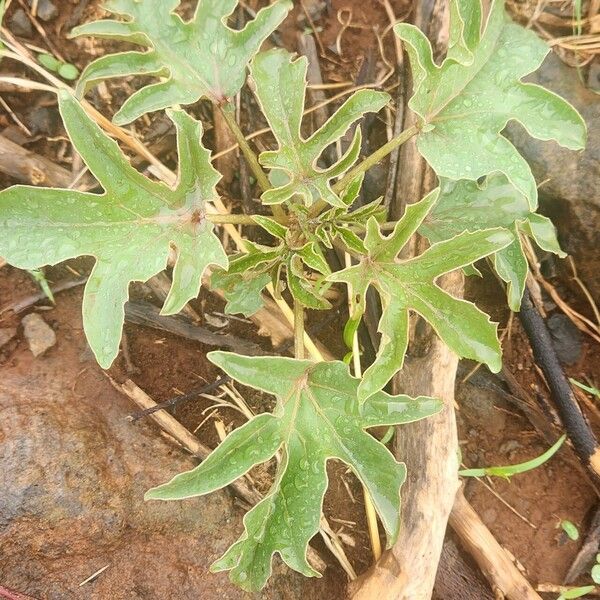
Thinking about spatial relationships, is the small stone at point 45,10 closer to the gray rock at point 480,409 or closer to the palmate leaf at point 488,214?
the palmate leaf at point 488,214

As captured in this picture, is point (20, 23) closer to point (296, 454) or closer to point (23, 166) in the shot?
point (23, 166)

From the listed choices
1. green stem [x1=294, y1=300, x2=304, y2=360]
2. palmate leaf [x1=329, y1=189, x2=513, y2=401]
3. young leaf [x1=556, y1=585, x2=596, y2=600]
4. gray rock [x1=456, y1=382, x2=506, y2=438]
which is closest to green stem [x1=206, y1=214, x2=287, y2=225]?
green stem [x1=294, y1=300, x2=304, y2=360]

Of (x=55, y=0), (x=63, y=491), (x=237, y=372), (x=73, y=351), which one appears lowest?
(x=63, y=491)

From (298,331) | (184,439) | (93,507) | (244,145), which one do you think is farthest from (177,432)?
(244,145)

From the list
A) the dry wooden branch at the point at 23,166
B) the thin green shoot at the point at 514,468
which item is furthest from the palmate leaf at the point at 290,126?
the thin green shoot at the point at 514,468

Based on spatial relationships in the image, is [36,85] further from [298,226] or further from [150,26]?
[298,226]

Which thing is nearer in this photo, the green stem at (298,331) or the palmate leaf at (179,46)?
the palmate leaf at (179,46)

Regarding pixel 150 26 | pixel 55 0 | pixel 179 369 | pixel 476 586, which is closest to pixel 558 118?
pixel 150 26

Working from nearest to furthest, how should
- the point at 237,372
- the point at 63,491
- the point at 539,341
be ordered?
the point at 237,372 < the point at 63,491 < the point at 539,341
